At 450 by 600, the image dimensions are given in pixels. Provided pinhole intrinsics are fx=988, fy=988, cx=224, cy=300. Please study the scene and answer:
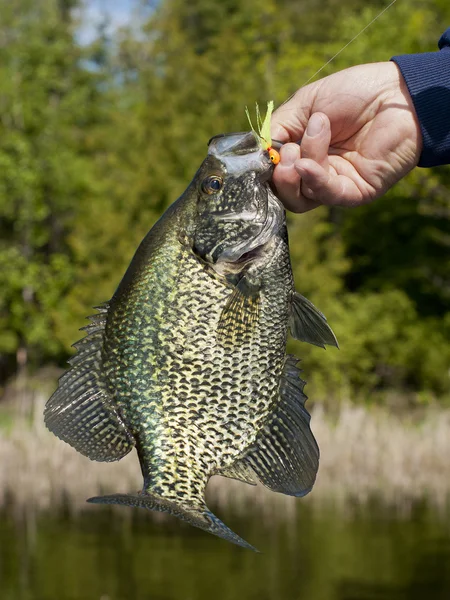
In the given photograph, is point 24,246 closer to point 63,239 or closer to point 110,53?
point 63,239

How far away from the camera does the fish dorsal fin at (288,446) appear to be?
254 cm

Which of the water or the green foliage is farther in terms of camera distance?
the green foliage

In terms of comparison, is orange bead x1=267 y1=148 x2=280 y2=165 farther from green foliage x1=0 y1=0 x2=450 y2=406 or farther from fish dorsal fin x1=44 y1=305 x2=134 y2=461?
green foliage x1=0 y1=0 x2=450 y2=406

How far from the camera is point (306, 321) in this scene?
261 cm

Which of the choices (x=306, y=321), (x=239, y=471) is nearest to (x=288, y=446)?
(x=239, y=471)

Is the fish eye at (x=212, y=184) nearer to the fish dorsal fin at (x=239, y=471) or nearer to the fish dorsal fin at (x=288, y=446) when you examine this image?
the fish dorsal fin at (x=288, y=446)

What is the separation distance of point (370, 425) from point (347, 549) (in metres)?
2.00

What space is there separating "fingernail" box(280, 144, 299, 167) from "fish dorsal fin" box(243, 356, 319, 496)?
596 mm

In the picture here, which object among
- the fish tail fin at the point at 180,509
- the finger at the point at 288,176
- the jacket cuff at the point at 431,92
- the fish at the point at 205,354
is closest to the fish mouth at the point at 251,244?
the fish at the point at 205,354

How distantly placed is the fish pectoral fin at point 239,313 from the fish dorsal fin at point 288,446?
0.17 m

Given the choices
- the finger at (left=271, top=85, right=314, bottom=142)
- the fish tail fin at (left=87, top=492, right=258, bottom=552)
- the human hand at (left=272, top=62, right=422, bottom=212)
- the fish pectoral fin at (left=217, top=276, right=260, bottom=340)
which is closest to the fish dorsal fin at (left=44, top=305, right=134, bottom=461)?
the fish tail fin at (left=87, top=492, right=258, bottom=552)

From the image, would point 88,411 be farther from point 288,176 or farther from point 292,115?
point 292,115

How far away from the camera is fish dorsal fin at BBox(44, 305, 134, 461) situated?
2531 mm

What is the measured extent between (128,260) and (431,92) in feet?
65.9
